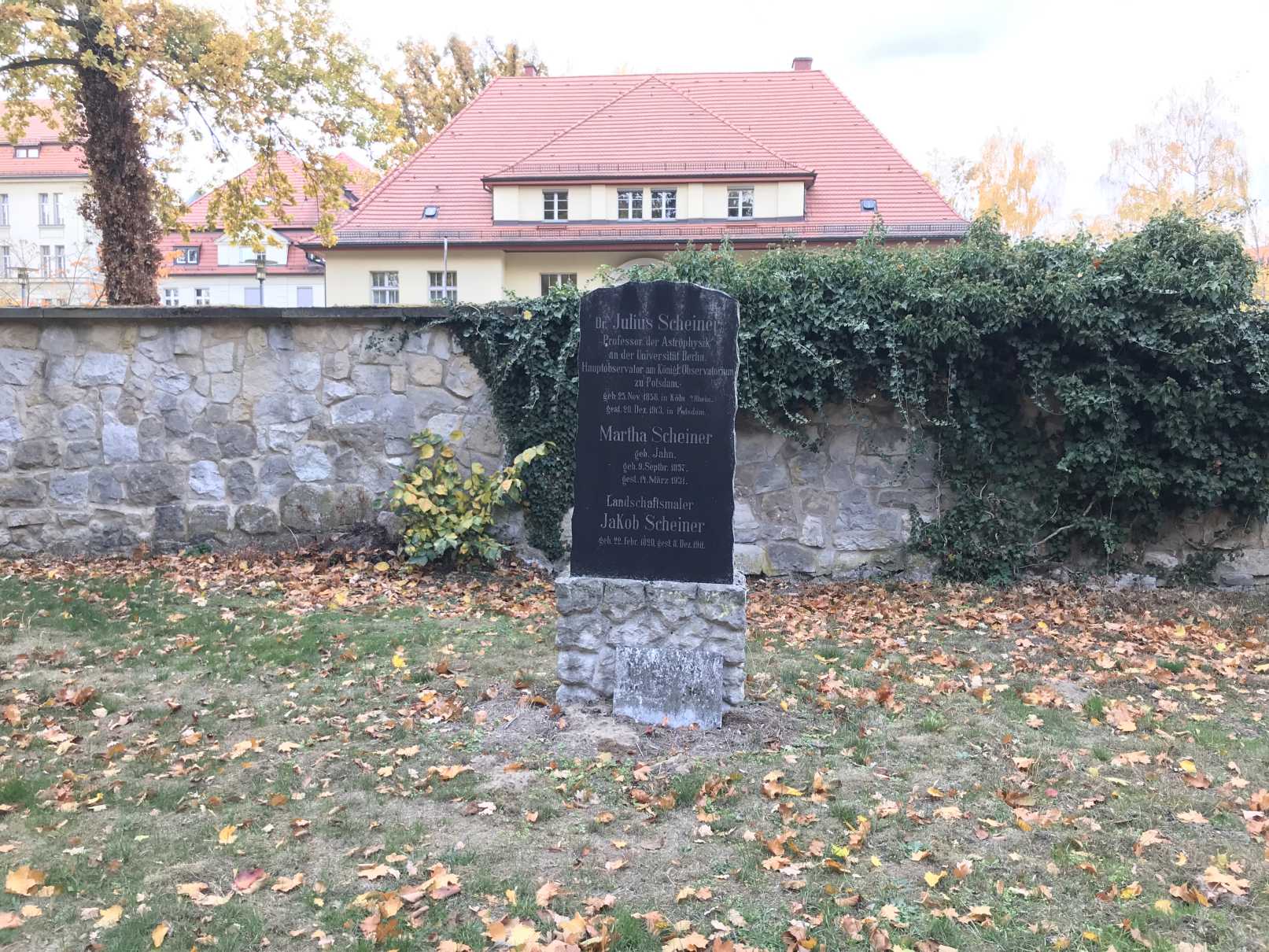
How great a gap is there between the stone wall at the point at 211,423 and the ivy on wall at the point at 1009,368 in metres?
0.76

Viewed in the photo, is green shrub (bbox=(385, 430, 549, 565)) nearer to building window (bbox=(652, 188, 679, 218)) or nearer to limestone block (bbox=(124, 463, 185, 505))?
limestone block (bbox=(124, 463, 185, 505))

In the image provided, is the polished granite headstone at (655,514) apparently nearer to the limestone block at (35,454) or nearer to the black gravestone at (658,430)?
the black gravestone at (658,430)

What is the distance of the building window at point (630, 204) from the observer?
23.2 m

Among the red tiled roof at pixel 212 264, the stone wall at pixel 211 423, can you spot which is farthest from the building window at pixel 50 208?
the stone wall at pixel 211 423

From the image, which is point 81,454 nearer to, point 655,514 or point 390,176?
point 655,514

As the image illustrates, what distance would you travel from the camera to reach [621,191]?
75.8 feet

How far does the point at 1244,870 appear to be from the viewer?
294 centimetres

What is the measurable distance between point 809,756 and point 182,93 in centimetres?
1441

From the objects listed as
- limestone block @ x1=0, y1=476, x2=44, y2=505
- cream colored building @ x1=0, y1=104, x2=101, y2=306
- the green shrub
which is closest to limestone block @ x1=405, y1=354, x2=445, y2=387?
the green shrub

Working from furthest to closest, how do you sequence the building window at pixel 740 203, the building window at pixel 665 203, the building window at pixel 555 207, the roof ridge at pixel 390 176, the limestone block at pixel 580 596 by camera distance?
→ the roof ridge at pixel 390 176 → the building window at pixel 555 207 → the building window at pixel 665 203 → the building window at pixel 740 203 → the limestone block at pixel 580 596

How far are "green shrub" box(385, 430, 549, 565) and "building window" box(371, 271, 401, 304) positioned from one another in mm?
18455

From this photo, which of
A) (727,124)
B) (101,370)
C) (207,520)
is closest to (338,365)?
(207,520)

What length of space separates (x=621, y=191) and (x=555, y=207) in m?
1.76

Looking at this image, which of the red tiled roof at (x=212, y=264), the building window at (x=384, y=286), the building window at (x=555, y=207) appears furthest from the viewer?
the red tiled roof at (x=212, y=264)
